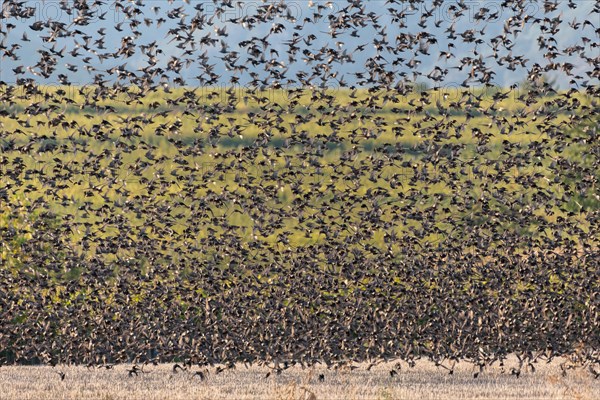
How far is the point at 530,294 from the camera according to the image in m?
18.8

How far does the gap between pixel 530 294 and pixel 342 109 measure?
5.26 meters

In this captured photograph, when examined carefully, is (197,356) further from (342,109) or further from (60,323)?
(342,109)

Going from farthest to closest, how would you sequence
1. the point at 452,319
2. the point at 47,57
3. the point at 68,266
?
the point at 452,319
the point at 68,266
the point at 47,57

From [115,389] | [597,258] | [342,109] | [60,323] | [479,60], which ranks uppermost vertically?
[479,60]

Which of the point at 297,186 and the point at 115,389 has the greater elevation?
the point at 297,186

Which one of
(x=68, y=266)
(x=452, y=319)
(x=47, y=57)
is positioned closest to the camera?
(x=47, y=57)

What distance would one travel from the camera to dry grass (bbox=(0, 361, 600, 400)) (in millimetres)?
15609

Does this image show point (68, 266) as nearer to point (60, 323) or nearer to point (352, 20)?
point (60, 323)

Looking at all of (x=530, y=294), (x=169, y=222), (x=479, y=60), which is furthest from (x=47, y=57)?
(x=530, y=294)

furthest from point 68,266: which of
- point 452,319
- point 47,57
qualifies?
point 452,319

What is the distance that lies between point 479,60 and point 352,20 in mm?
2336

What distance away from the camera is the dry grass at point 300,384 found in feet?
51.2

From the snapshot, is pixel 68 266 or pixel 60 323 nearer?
pixel 68 266

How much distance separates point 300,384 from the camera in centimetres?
1733
